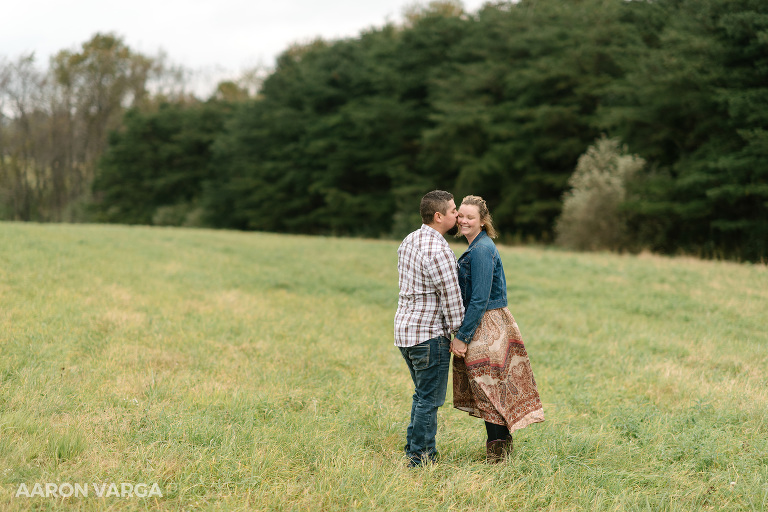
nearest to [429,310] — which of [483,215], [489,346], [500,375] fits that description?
[489,346]

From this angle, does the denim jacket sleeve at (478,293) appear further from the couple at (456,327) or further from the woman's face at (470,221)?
the woman's face at (470,221)

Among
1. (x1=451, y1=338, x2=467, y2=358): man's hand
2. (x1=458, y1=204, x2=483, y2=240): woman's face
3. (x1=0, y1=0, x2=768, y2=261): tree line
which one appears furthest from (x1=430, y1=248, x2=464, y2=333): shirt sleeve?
(x1=0, y1=0, x2=768, y2=261): tree line

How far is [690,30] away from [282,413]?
23788 mm

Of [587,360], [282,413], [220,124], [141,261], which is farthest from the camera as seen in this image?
[220,124]

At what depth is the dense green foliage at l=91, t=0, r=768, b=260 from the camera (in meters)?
21.6

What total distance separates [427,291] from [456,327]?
33cm

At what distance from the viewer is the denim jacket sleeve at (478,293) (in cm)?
396

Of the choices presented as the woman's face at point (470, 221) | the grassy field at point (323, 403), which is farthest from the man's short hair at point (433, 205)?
the grassy field at point (323, 403)

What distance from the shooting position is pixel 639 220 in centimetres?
2494

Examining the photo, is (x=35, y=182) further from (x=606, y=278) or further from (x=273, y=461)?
(x=273, y=461)

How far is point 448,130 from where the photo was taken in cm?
3272

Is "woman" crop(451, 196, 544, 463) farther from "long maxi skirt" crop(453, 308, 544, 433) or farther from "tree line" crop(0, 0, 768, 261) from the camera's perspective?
"tree line" crop(0, 0, 768, 261)

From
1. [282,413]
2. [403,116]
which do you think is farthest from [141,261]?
[403,116]

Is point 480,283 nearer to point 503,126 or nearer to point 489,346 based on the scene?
point 489,346
